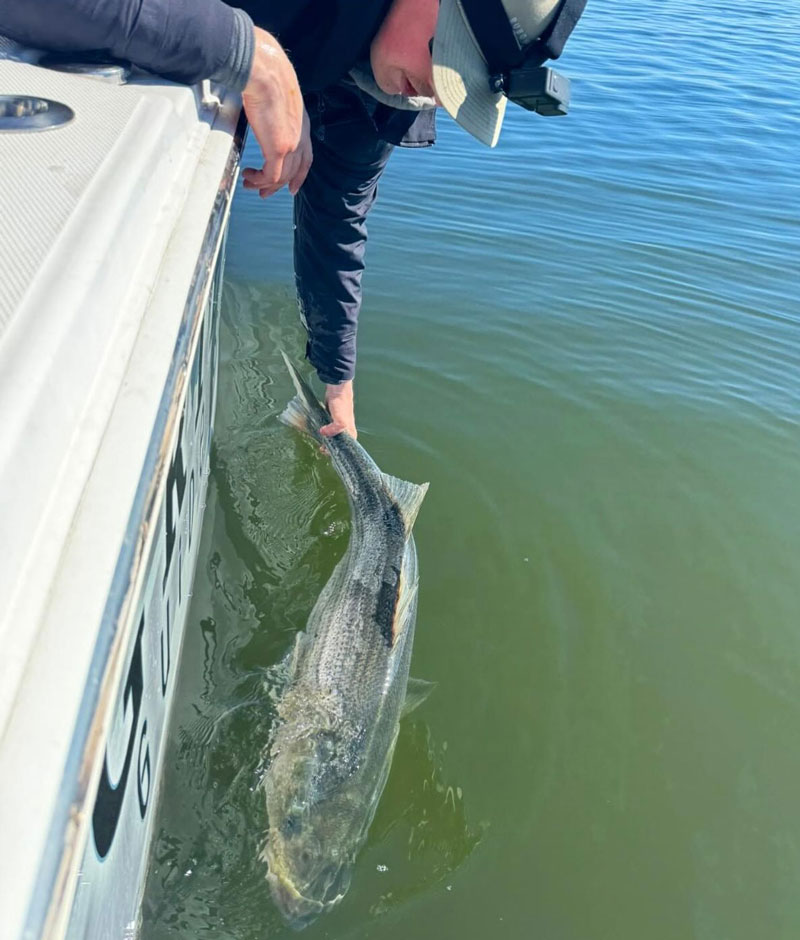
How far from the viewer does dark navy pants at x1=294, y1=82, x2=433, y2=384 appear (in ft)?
9.55

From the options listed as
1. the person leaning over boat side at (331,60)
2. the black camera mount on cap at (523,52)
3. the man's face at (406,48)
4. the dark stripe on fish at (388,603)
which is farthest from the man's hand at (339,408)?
the black camera mount on cap at (523,52)

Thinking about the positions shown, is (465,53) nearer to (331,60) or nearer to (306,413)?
(331,60)

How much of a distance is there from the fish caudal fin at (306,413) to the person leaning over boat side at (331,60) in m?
0.63

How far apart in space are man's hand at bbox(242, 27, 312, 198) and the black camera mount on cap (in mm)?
517

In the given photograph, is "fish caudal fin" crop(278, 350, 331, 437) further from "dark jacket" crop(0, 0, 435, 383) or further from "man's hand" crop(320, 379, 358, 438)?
"dark jacket" crop(0, 0, 435, 383)

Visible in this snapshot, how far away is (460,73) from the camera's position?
7.52ft

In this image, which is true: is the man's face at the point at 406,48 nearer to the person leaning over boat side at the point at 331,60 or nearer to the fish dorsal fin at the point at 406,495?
the person leaning over boat side at the point at 331,60

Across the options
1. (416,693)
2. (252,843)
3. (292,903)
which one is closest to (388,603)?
(416,693)

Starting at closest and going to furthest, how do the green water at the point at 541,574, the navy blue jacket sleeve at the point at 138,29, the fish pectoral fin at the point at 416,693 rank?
the navy blue jacket sleeve at the point at 138,29
the green water at the point at 541,574
the fish pectoral fin at the point at 416,693

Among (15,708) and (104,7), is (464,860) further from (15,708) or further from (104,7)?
(104,7)

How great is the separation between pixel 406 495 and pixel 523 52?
5.70ft

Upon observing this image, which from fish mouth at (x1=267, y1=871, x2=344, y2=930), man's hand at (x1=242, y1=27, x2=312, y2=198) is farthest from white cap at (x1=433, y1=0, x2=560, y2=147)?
fish mouth at (x1=267, y1=871, x2=344, y2=930)

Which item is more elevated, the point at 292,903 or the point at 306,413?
the point at 306,413

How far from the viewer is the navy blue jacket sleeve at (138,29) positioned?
181 cm
